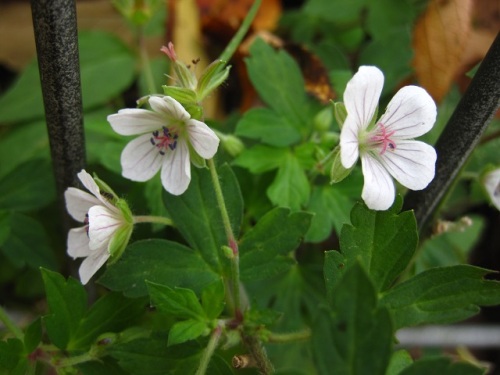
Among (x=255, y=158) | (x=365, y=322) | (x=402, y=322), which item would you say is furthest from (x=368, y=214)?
(x=255, y=158)

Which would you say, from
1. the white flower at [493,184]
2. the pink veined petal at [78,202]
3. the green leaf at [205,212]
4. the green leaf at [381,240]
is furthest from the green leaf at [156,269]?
the white flower at [493,184]

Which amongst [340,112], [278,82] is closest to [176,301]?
[340,112]

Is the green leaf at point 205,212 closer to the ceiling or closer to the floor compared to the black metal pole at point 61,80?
closer to the floor

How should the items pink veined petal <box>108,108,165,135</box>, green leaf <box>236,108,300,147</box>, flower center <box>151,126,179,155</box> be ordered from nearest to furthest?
pink veined petal <box>108,108,165,135</box> → flower center <box>151,126,179,155</box> → green leaf <box>236,108,300,147</box>

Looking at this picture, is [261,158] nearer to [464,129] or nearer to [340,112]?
[340,112]

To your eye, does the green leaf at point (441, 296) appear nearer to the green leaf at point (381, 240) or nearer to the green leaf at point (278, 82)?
the green leaf at point (381, 240)

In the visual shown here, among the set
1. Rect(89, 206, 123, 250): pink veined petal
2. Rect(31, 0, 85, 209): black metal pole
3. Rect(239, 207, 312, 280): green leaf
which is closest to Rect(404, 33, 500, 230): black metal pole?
Rect(239, 207, 312, 280): green leaf

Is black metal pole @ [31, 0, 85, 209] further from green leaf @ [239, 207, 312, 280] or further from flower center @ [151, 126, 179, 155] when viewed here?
green leaf @ [239, 207, 312, 280]
